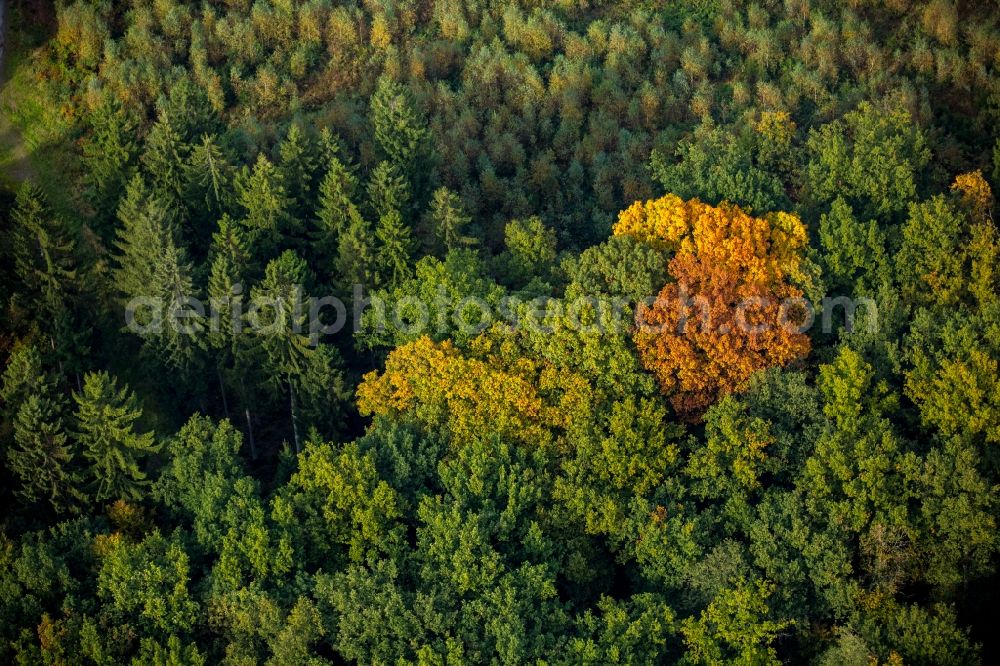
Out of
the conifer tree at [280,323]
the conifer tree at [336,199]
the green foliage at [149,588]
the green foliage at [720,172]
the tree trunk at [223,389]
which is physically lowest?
the green foliage at [149,588]

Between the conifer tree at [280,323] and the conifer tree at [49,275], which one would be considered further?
the conifer tree at [280,323]

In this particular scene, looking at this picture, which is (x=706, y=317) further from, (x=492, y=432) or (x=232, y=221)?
(x=232, y=221)

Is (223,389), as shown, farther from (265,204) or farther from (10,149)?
(10,149)

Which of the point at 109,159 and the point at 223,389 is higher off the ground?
the point at 109,159

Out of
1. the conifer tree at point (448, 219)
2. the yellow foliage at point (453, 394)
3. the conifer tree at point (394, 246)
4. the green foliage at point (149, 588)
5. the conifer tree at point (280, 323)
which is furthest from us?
the conifer tree at point (394, 246)

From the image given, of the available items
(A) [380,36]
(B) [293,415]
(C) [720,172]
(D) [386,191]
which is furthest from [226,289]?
(C) [720,172]

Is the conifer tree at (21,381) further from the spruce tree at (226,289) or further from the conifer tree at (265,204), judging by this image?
the conifer tree at (265,204)

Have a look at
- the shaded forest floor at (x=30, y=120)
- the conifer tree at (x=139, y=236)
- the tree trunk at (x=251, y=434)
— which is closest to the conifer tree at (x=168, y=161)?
the conifer tree at (x=139, y=236)
